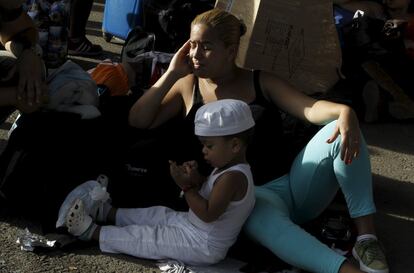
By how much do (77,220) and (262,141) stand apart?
854 millimetres

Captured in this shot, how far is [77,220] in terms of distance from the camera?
9.97ft

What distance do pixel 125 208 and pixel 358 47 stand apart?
2233 millimetres

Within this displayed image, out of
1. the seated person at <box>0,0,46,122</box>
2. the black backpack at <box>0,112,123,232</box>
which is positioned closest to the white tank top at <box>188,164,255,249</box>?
the black backpack at <box>0,112,123,232</box>

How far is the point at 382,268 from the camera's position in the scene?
2973 millimetres

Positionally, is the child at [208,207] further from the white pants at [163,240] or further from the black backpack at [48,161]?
the black backpack at [48,161]

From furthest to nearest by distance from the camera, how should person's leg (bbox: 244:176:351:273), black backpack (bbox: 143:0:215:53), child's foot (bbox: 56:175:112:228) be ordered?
black backpack (bbox: 143:0:215:53) → child's foot (bbox: 56:175:112:228) → person's leg (bbox: 244:176:351:273)

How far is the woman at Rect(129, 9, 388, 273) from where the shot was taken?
295 cm

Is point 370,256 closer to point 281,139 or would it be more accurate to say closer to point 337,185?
point 337,185

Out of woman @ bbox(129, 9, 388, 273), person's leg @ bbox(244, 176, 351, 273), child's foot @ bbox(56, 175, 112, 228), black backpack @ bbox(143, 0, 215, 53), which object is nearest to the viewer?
person's leg @ bbox(244, 176, 351, 273)

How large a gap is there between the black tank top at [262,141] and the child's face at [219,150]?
318 millimetres

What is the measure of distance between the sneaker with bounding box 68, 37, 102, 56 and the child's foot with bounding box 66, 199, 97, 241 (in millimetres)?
2931

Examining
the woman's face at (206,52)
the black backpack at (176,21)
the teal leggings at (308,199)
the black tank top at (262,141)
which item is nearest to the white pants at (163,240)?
the teal leggings at (308,199)

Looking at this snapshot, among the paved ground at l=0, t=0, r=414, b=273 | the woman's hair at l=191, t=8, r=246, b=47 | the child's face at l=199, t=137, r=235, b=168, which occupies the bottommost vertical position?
the paved ground at l=0, t=0, r=414, b=273

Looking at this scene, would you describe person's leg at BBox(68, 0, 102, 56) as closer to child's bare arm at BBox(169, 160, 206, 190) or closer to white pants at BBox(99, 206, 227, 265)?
white pants at BBox(99, 206, 227, 265)
